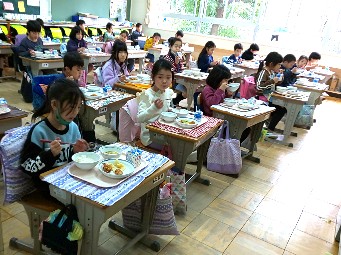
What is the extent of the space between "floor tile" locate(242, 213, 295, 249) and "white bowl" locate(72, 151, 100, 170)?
1.66m

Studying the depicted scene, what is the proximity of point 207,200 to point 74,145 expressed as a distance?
68.9 inches

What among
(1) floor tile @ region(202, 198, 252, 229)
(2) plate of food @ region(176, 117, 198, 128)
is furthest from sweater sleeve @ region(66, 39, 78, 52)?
(1) floor tile @ region(202, 198, 252, 229)

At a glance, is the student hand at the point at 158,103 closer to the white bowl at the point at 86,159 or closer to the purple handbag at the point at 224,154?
the purple handbag at the point at 224,154

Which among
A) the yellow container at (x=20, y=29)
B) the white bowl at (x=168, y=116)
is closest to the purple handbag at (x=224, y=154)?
the white bowl at (x=168, y=116)

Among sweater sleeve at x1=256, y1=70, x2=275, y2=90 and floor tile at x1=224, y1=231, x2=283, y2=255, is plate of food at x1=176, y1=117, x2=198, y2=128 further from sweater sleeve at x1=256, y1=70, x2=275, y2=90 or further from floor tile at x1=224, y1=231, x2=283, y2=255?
sweater sleeve at x1=256, y1=70, x2=275, y2=90

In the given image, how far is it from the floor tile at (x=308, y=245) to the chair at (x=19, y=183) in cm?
200

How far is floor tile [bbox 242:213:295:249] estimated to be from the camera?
274 centimetres

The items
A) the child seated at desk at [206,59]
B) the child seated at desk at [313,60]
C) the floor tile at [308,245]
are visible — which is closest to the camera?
the floor tile at [308,245]

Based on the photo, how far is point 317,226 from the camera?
119 inches

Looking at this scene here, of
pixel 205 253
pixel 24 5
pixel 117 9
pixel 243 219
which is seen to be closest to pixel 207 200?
pixel 243 219

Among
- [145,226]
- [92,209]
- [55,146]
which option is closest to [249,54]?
[145,226]

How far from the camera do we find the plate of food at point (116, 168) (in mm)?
1720

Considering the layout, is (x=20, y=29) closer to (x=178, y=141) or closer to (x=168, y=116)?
(x=168, y=116)

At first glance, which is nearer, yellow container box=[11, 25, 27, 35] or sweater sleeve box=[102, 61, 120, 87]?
sweater sleeve box=[102, 61, 120, 87]
